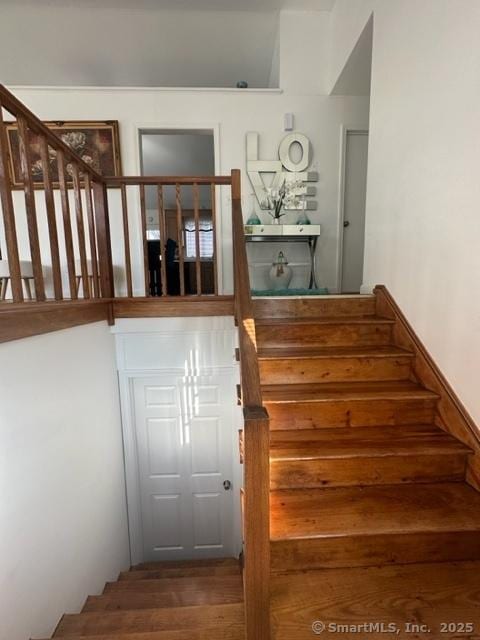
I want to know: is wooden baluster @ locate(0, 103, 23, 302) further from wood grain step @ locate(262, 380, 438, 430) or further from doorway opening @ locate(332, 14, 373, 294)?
doorway opening @ locate(332, 14, 373, 294)

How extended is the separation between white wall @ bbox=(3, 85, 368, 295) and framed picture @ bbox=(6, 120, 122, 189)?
0.09m

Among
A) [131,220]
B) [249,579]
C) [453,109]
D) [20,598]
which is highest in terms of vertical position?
[453,109]

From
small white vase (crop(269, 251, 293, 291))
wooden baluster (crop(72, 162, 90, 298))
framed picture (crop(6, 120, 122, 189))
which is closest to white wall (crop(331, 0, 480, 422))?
small white vase (crop(269, 251, 293, 291))

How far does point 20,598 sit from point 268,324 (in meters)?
A: 1.74

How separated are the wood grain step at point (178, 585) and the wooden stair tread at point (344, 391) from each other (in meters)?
1.27

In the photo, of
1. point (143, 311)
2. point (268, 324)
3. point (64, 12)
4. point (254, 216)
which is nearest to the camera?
point (268, 324)

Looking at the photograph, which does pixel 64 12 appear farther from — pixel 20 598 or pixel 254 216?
pixel 20 598

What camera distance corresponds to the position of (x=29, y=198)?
54.5 inches

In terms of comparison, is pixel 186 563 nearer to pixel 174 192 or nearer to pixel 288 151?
pixel 288 151

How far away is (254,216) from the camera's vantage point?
11.7ft

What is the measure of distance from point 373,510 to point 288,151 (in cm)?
354

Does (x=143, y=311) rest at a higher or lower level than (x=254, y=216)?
lower

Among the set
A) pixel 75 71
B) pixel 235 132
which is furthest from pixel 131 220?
pixel 75 71

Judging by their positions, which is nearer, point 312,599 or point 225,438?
point 312,599
